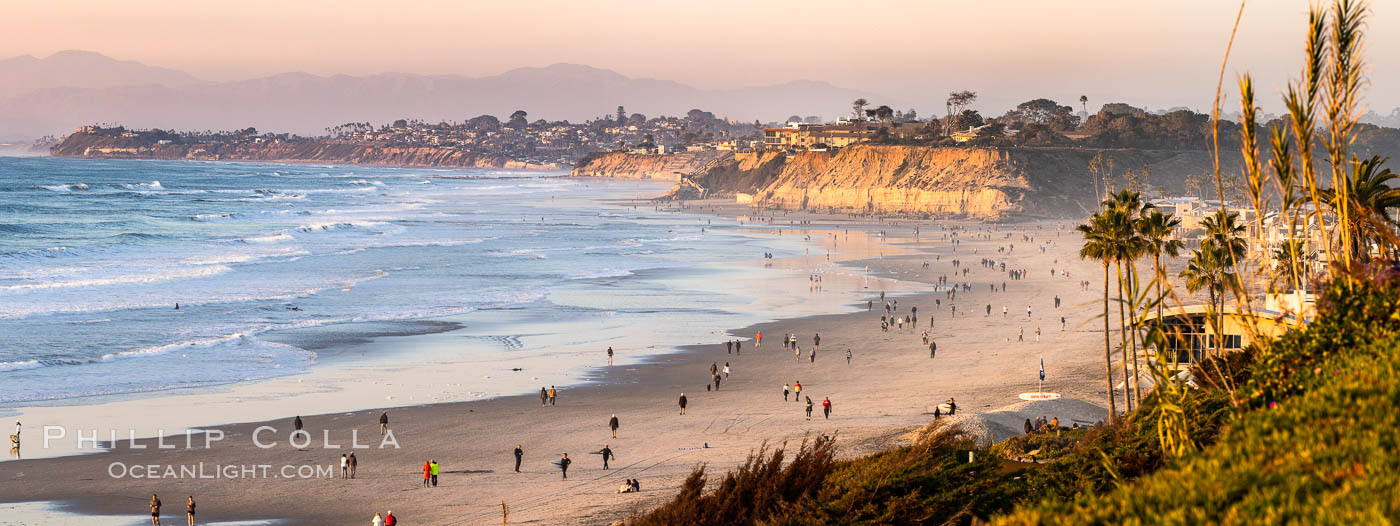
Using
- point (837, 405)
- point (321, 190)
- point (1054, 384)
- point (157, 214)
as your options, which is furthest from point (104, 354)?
point (321, 190)

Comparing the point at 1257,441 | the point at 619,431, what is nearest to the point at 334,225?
the point at 619,431

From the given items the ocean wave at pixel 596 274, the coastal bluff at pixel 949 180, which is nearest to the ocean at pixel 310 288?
the ocean wave at pixel 596 274

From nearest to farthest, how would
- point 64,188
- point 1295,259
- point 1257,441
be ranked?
point 1257,441 < point 1295,259 < point 64,188

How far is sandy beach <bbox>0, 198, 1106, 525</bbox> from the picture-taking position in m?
25.7

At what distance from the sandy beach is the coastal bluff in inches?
3521

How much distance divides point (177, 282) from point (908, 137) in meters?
141

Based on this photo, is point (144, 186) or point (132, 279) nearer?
point (132, 279)

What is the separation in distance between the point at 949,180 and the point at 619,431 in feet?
412

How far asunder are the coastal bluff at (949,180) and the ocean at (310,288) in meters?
39.9

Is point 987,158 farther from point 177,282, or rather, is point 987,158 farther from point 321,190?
point 177,282

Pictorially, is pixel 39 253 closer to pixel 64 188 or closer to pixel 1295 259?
pixel 1295 259

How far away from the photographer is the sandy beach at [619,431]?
25.7 m

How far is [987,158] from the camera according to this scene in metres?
156

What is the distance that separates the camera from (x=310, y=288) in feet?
203
